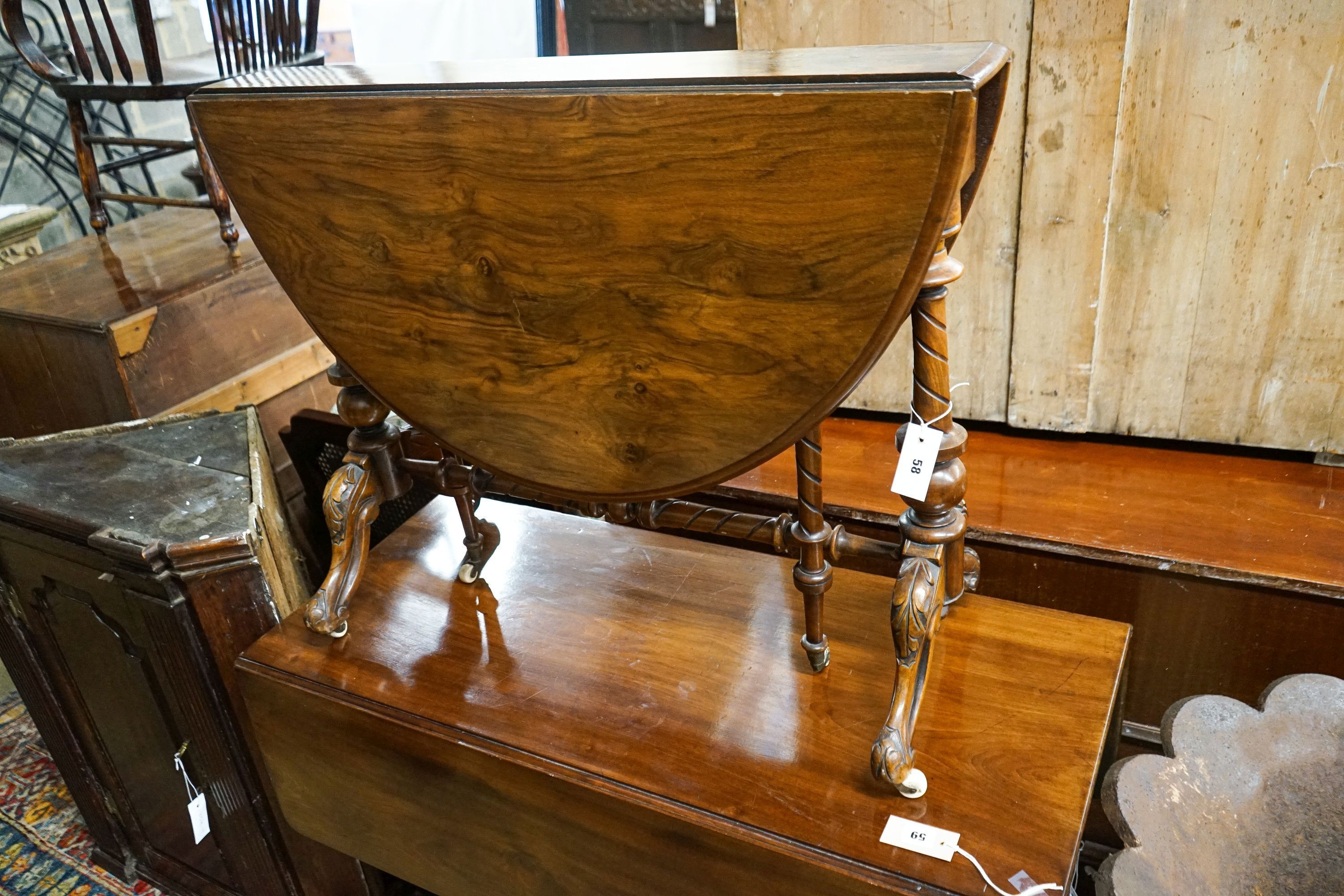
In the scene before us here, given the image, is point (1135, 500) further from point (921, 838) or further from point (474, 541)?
Answer: point (474, 541)

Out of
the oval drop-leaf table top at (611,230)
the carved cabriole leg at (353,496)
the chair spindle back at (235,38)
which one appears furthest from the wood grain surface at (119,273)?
the oval drop-leaf table top at (611,230)

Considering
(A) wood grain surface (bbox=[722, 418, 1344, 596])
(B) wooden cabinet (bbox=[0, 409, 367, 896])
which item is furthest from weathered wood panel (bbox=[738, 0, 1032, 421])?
(B) wooden cabinet (bbox=[0, 409, 367, 896])

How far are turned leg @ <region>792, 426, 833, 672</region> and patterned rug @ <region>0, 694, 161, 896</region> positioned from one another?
52.3 inches

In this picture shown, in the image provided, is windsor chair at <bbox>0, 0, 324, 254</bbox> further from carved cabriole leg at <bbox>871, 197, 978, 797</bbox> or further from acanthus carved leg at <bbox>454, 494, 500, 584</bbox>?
carved cabriole leg at <bbox>871, 197, 978, 797</bbox>

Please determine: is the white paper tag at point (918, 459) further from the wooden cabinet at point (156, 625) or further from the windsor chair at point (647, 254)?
the wooden cabinet at point (156, 625)

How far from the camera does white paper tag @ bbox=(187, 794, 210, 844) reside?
154 centimetres

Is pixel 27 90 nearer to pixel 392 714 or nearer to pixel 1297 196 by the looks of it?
pixel 392 714

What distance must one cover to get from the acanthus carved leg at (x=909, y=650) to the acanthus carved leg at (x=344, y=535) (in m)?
0.75

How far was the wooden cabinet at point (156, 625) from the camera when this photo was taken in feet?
4.47

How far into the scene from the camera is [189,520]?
1.39 metres

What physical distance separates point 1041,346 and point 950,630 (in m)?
0.56

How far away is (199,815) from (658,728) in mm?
846

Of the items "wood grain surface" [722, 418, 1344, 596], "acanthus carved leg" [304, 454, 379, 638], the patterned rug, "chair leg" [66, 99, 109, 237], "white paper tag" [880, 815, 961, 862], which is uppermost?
"chair leg" [66, 99, 109, 237]

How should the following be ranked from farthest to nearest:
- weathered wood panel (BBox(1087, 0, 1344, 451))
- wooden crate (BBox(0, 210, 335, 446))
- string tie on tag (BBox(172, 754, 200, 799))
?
1. wooden crate (BBox(0, 210, 335, 446))
2. string tie on tag (BBox(172, 754, 200, 799))
3. weathered wood panel (BBox(1087, 0, 1344, 451))
